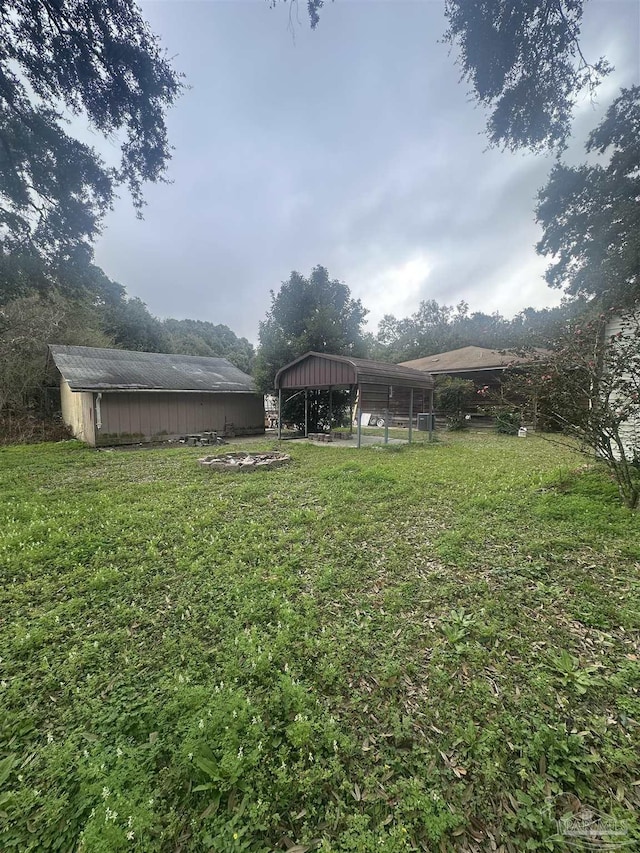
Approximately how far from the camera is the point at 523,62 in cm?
495

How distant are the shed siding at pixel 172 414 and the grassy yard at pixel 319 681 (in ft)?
28.5

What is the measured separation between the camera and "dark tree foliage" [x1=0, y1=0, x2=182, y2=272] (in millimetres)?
5508

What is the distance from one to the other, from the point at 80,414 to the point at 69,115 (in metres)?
9.29

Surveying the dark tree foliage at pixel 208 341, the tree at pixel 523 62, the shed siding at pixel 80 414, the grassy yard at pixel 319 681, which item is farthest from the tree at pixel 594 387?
the dark tree foliage at pixel 208 341

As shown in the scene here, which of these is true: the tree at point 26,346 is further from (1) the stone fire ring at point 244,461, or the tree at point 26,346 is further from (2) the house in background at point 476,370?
(2) the house in background at point 476,370

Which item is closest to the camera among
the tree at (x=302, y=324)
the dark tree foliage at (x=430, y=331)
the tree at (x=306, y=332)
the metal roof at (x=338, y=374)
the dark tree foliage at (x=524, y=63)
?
the dark tree foliage at (x=524, y=63)

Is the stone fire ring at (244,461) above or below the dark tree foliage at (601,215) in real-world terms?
below

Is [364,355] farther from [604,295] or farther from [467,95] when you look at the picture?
[467,95]

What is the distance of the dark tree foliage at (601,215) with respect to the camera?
10898mm

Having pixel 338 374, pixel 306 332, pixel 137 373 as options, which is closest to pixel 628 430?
pixel 338 374

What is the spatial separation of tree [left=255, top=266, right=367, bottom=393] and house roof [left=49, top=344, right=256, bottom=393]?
62.7 inches

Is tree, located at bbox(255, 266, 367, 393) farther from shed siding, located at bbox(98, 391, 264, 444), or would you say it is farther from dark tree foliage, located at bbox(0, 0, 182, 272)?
dark tree foliage, located at bbox(0, 0, 182, 272)

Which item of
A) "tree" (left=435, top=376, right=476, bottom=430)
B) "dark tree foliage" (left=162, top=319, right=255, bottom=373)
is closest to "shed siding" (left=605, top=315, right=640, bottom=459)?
"tree" (left=435, top=376, right=476, bottom=430)

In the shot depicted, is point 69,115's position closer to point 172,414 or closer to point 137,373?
point 137,373
